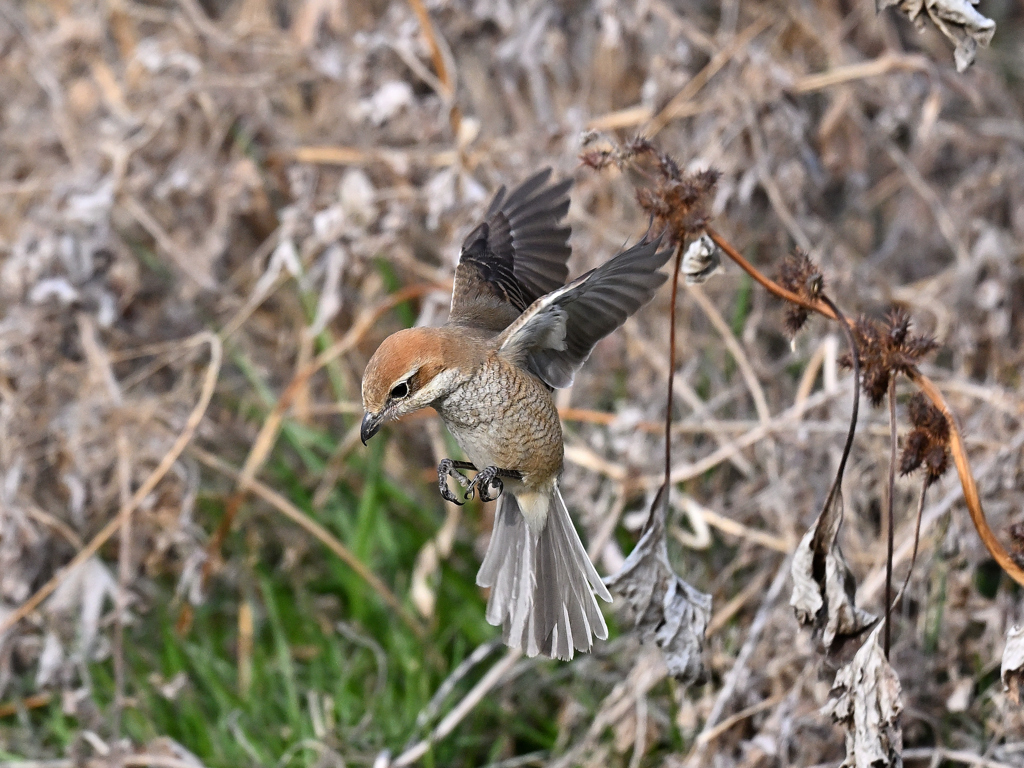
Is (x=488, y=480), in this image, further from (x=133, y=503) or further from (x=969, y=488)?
(x=133, y=503)

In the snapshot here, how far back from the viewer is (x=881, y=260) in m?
4.56

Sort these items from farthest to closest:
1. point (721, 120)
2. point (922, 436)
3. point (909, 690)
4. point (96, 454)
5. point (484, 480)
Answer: point (721, 120), point (96, 454), point (909, 690), point (484, 480), point (922, 436)

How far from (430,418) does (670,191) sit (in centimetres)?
217

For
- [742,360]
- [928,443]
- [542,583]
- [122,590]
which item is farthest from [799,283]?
[122,590]

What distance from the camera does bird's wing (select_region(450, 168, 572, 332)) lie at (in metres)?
2.74

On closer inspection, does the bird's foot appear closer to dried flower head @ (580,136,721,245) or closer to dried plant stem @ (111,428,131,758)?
dried flower head @ (580,136,721,245)

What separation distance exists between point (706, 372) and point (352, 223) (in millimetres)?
1413

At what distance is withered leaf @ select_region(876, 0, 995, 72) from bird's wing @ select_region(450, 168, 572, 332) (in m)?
0.98

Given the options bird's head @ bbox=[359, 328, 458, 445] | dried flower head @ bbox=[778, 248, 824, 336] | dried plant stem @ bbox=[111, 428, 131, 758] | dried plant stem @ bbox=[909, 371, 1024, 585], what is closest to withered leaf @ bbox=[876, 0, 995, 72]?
dried flower head @ bbox=[778, 248, 824, 336]

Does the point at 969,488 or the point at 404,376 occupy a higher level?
the point at 404,376

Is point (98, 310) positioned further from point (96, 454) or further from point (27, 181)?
point (27, 181)

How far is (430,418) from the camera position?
3.96m

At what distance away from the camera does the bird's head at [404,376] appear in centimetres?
228

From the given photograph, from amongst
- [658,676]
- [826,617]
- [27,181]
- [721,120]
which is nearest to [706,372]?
[721,120]
